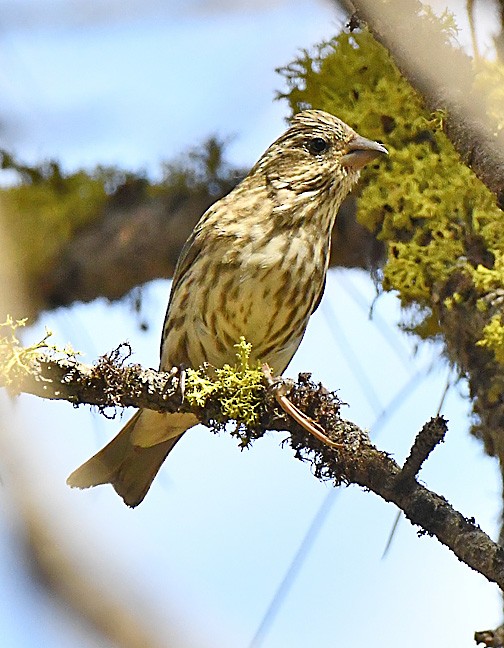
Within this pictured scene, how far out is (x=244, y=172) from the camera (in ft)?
15.8

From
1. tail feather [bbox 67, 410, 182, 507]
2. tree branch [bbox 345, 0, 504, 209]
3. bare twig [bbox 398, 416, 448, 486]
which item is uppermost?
tree branch [bbox 345, 0, 504, 209]

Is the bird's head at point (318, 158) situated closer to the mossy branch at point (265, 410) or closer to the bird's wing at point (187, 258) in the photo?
the bird's wing at point (187, 258)

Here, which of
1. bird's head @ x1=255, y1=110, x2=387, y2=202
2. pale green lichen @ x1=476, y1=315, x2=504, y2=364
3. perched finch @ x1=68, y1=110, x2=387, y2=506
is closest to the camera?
pale green lichen @ x1=476, y1=315, x2=504, y2=364

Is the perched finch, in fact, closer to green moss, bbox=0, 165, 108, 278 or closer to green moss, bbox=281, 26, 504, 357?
green moss, bbox=281, 26, 504, 357

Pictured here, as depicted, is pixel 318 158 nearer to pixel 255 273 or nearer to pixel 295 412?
pixel 255 273

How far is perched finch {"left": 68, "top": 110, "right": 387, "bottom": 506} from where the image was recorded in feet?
10.4

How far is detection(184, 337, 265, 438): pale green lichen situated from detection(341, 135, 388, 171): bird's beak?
120 centimetres

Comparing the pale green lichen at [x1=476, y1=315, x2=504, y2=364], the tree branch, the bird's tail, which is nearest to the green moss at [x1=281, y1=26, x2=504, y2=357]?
the pale green lichen at [x1=476, y1=315, x2=504, y2=364]

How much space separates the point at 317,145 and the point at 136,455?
123 cm

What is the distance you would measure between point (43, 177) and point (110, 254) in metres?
0.59

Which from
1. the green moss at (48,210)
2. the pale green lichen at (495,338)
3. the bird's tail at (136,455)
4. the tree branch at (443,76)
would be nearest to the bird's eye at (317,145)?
the pale green lichen at (495,338)

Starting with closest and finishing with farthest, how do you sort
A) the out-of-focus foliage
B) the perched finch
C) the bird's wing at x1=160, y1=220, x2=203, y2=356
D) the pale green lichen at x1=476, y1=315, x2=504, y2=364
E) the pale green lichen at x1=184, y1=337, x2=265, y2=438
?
the pale green lichen at x1=184, y1=337, x2=265, y2=438, the pale green lichen at x1=476, y1=315, x2=504, y2=364, the perched finch, the bird's wing at x1=160, y1=220, x2=203, y2=356, the out-of-focus foliage

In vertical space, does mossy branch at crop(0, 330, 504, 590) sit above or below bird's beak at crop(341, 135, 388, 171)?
below

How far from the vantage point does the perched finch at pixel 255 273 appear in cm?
317
